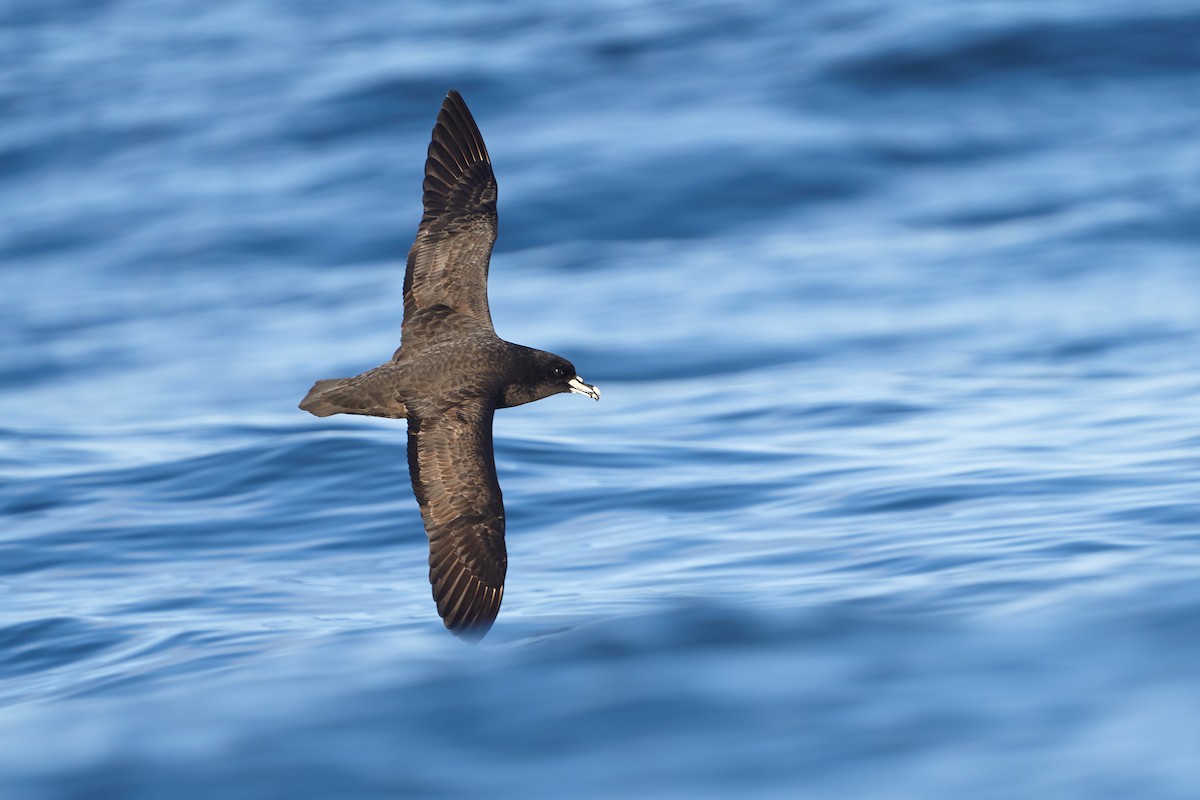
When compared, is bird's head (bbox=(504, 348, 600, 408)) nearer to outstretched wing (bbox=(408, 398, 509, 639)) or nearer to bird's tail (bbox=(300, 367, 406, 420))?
outstretched wing (bbox=(408, 398, 509, 639))

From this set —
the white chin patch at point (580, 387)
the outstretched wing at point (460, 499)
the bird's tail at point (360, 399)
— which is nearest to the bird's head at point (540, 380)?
the white chin patch at point (580, 387)

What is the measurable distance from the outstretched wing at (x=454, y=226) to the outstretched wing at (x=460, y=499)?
3.64 ft

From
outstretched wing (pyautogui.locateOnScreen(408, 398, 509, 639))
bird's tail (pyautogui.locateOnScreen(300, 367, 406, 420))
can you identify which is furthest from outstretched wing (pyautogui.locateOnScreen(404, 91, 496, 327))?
outstretched wing (pyautogui.locateOnScreen(408, 398, 509, 639))

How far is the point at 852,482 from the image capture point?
38.9 feet

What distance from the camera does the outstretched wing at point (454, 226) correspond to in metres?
9.03

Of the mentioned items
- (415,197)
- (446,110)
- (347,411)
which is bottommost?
(347,411)

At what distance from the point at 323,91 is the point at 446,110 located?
13296 mm

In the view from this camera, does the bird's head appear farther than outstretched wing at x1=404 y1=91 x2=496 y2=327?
No

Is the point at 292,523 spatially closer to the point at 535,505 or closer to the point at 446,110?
the point at 535,505

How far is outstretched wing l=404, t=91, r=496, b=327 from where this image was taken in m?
9.03

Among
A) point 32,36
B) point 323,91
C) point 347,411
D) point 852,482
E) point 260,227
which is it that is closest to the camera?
point 347,411

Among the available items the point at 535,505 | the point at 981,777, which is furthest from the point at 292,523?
the point at 981,777

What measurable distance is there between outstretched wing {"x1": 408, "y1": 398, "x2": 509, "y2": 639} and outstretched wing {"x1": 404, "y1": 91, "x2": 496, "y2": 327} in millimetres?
1109

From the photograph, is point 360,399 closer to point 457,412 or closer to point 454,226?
point 457,412
